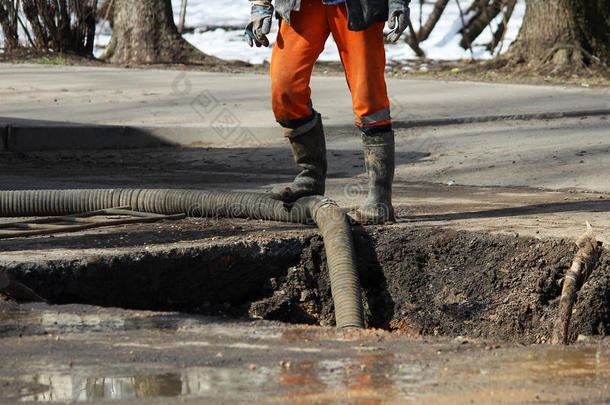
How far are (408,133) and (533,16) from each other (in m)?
5.25

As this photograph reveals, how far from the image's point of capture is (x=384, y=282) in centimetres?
431

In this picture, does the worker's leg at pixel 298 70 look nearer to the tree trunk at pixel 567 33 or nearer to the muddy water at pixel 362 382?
the muddy water at pixel 362 382

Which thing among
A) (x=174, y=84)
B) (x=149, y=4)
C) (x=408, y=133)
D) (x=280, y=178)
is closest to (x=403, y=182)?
(x=280, y=178)

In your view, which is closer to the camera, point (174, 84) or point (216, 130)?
point (216, 130)

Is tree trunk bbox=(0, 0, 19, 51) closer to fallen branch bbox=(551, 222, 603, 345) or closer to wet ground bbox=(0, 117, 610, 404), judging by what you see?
wet ground bbox=(0, 117, 610, 404)

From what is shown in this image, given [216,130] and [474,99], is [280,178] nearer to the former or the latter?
[216,130]

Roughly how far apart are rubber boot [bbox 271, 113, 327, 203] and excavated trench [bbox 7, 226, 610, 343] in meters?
0.43

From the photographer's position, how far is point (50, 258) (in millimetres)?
3721

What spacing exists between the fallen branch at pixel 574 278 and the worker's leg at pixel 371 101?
3.47ft

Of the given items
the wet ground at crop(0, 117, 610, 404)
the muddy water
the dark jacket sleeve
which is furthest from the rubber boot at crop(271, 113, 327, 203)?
the muddy water

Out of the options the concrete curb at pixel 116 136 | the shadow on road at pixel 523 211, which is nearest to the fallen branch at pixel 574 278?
the shadow on road at pixel 523 211

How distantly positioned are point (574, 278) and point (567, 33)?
9494 mm

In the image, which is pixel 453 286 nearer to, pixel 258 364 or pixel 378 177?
pixel 378 177

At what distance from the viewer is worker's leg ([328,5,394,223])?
4207 mm
